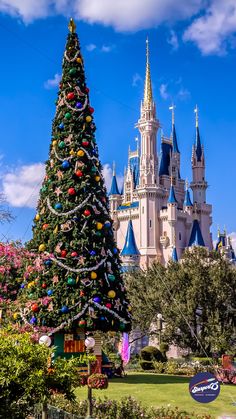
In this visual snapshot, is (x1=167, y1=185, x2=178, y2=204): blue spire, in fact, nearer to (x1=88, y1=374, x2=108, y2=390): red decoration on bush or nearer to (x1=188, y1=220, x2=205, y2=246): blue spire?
(x1=188, y1=220, x2=205, y2=246): blue spire

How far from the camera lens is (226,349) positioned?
28031 mm

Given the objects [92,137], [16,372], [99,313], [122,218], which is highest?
[122,218]

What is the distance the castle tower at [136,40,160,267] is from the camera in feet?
232

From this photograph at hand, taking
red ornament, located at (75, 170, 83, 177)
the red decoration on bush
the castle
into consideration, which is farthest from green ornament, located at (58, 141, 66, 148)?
the castle

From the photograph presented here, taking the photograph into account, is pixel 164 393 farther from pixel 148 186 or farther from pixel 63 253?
pixel 148 186

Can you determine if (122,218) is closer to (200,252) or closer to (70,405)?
(200,252)

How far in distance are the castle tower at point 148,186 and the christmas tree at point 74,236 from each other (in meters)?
51.2

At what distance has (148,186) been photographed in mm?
71812

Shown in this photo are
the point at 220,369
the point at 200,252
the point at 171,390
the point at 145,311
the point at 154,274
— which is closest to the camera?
the point at 171,390

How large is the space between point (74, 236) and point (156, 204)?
54.5 m

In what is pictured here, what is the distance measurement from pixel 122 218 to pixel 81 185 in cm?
5890

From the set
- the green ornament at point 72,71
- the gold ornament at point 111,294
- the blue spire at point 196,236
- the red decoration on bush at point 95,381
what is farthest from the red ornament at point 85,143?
the blue spire at point 196,236

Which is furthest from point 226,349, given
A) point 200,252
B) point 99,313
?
point 99,313

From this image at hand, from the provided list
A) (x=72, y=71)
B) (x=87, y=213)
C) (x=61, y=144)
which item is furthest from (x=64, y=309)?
(x=72, y=71)
